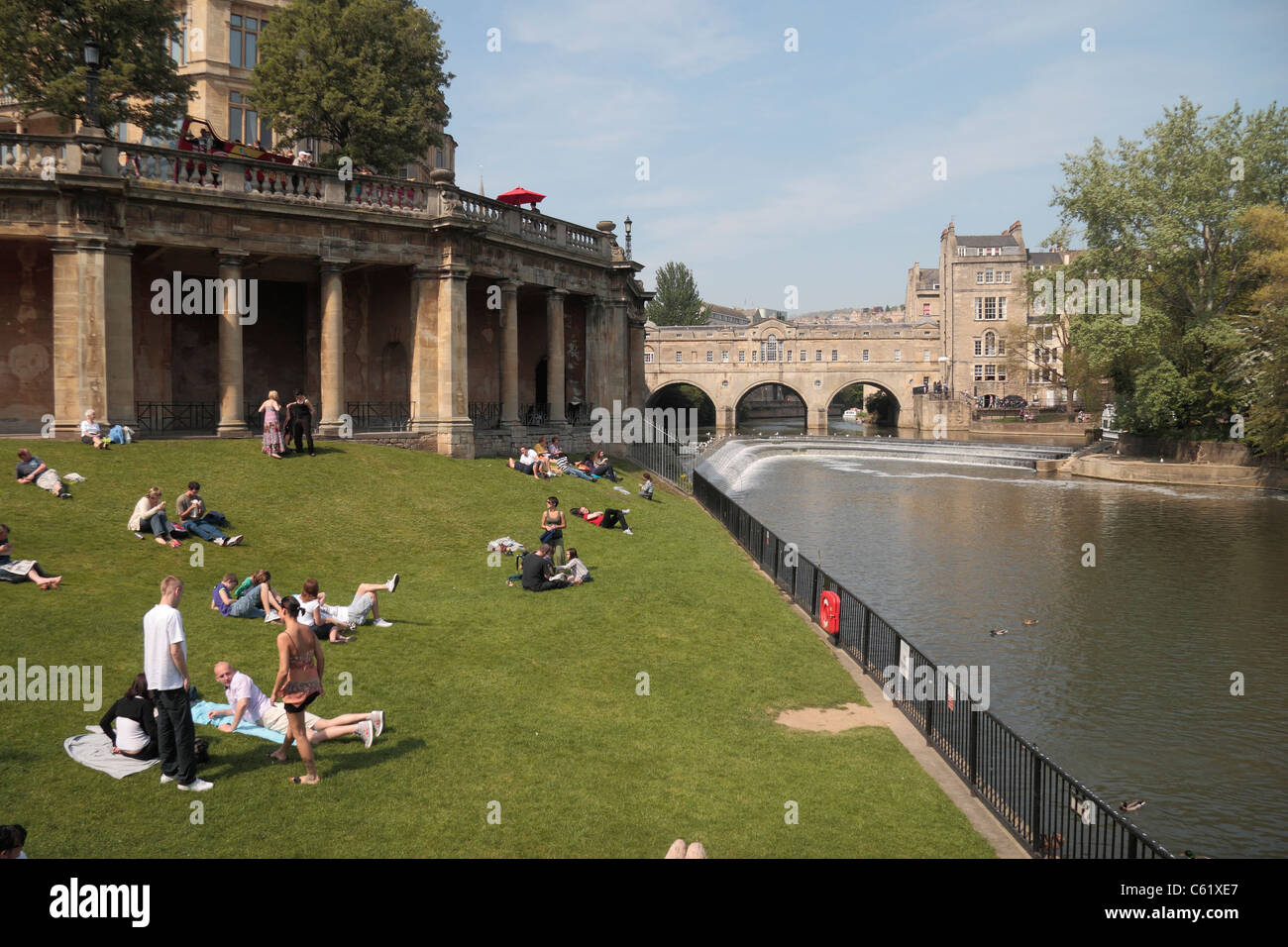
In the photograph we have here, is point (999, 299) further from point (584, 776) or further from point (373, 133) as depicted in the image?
point (584, 776)

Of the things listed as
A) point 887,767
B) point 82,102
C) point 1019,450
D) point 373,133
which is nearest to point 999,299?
point 1019,450

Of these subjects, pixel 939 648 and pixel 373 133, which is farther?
pixel 373 133

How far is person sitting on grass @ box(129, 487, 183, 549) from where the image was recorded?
16969 millimetres

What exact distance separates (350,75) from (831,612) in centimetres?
2784

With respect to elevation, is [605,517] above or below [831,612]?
above

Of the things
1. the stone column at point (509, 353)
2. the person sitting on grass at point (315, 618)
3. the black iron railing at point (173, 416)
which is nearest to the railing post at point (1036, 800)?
the person sitting on grass at point (315, 618)

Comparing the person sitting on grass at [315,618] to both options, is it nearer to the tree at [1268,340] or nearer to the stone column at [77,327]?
the stone column at [77,327]

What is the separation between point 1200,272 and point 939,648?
4348 centimetres

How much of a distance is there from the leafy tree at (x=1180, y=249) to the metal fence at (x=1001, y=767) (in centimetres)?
3993

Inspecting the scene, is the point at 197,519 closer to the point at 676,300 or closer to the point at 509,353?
the point at 509,353

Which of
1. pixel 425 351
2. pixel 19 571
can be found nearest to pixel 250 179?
pixel 425 351

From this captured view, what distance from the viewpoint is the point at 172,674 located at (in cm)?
898
